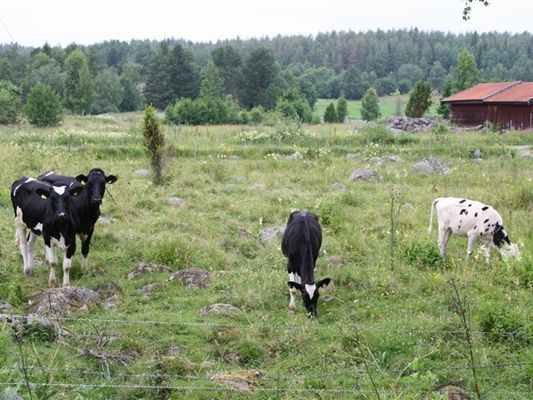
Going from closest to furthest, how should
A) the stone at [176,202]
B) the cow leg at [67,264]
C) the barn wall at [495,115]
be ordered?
the cow leg at [67,264], the stone at [176,202], the barn wall at [495,115]

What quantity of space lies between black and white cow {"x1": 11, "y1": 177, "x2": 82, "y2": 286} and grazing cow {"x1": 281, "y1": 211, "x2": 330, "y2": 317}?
3698mm

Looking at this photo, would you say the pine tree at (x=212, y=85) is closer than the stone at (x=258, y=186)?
No

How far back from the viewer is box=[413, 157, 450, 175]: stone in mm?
22891

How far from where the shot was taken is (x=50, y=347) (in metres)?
7.58

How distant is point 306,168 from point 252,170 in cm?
208

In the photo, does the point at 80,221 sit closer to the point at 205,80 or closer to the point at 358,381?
the point at 358,381

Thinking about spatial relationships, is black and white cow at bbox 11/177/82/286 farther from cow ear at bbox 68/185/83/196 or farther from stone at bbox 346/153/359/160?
stone at bbox 346/153/359/160

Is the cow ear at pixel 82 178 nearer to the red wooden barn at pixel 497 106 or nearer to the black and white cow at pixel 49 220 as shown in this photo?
the black and white cow at pixel 49 220

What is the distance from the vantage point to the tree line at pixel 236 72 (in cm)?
7231

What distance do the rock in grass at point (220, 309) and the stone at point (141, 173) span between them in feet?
40.4

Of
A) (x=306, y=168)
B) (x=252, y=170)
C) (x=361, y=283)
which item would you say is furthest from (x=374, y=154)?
(x=361, y=283)

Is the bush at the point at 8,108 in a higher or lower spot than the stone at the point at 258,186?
higher

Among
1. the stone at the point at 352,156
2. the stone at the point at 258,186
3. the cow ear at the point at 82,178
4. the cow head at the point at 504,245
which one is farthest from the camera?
the stone at the point at 352,156

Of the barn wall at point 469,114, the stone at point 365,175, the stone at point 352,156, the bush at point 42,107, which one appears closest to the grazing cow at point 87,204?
the stone at point 365,175
